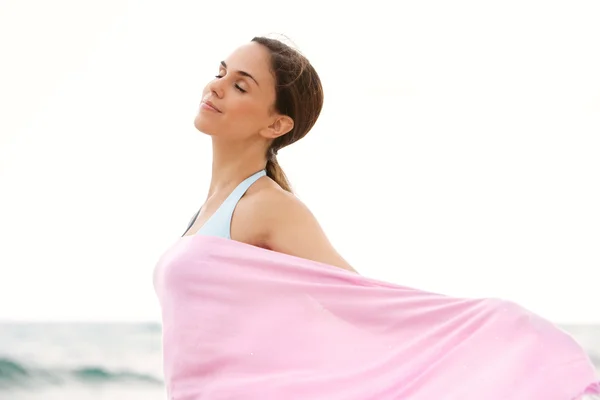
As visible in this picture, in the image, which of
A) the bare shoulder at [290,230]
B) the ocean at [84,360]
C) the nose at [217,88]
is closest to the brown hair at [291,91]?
the nose at [217,88]

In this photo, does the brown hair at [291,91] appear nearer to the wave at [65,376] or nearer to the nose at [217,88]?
the nose at [217,88]

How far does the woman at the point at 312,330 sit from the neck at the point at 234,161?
62mm

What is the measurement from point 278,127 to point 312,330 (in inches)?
20.5

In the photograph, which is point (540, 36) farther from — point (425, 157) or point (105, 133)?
point (105, 133)

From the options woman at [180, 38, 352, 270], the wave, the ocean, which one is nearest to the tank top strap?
woman at [180, 38, 352, 270]

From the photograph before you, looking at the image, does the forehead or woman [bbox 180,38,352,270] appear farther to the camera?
the forehead

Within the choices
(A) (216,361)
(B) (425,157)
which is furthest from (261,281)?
(B) (425,157)

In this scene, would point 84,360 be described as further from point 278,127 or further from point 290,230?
point 290,230

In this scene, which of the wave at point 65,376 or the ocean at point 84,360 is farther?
the wave at point 65,376

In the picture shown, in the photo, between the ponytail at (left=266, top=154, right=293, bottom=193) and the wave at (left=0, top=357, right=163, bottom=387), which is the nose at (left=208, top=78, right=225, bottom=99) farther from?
the wave at (left=0, top=357, right=163, bottom=387)

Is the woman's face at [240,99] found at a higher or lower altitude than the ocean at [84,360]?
higher

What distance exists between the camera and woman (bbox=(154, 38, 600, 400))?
4.70ft

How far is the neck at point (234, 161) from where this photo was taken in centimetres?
187

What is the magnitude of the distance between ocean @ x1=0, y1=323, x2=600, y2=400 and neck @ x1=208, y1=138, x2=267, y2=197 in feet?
18.1
